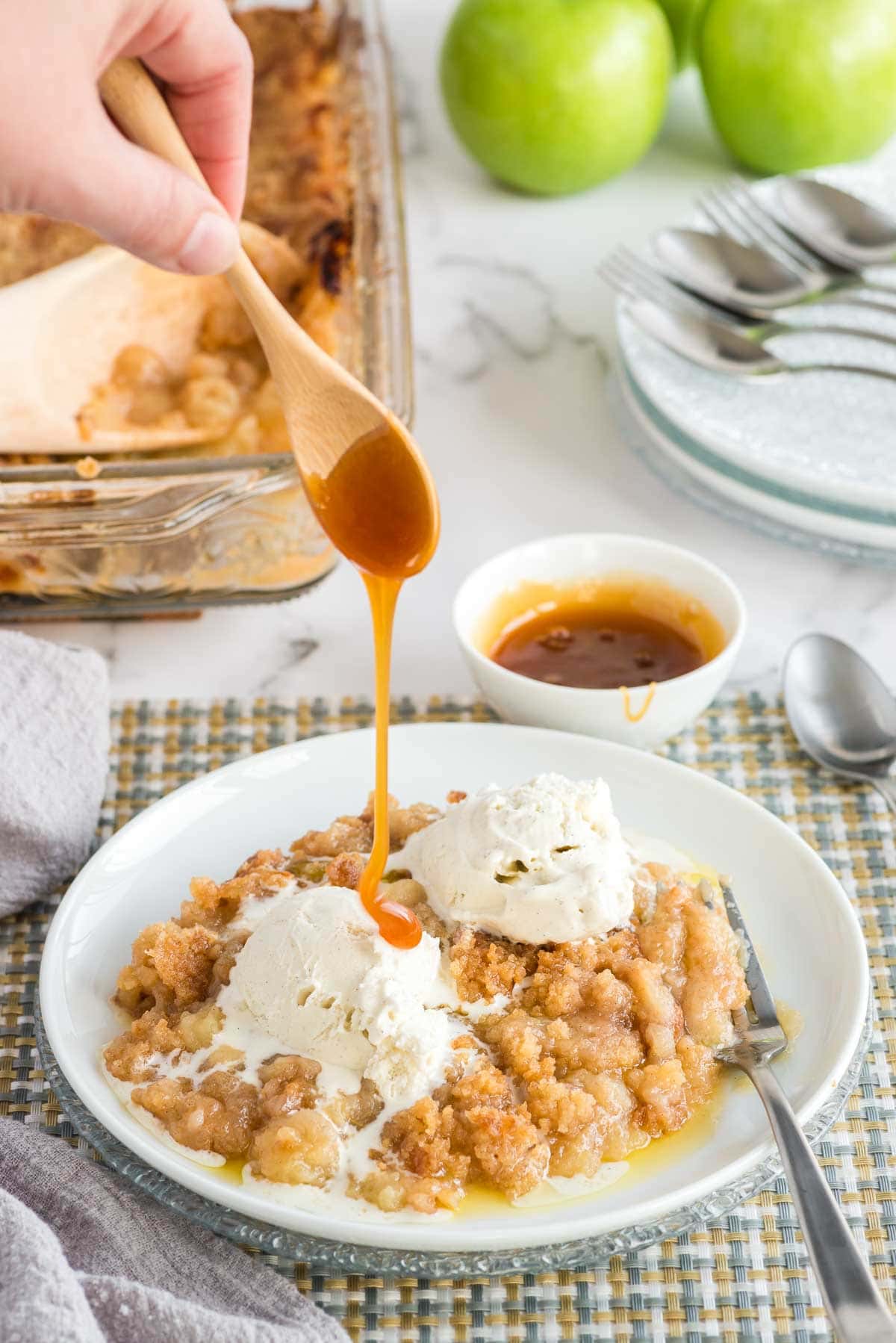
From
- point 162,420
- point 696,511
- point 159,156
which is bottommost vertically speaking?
point 696,511

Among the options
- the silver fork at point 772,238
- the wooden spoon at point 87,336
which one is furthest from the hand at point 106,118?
the silver fork at point 772,238

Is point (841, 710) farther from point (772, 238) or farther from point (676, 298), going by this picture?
point (772, 238)

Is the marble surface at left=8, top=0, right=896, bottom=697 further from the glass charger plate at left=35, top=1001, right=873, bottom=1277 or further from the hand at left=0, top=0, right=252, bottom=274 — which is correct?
the glass charger plate at left=35, top=1001, right=873, bottom=1277

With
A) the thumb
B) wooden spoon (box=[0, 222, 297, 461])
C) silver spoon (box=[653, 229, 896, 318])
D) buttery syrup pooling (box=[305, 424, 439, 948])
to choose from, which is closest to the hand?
the thumb

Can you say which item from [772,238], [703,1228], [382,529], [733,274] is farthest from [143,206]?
[772,238]

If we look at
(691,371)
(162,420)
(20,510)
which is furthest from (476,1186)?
(691,371)

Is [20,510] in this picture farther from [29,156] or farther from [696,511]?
[696,511]
